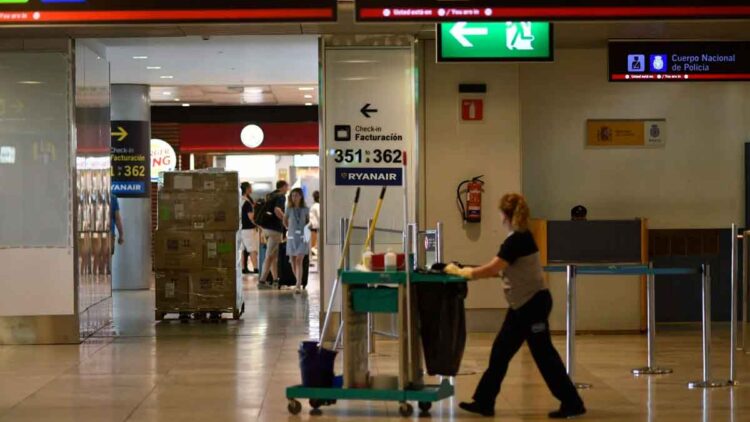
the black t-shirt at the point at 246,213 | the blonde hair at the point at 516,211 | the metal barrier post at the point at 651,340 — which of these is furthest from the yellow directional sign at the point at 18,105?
the black t-shirt at the point at 246,213

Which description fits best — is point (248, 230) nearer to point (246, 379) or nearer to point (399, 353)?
point (246, 379)

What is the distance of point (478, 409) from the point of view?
7723 mm

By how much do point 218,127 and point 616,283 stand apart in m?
13.7

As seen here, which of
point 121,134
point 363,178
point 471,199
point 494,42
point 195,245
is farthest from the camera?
point 121,134

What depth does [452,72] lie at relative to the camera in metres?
12.3

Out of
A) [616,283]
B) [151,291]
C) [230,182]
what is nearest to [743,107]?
[616,283]

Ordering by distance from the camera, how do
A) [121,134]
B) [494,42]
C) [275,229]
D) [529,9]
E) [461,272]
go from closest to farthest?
[529,9], [461,272], [494,42], [275,229], [121,134]

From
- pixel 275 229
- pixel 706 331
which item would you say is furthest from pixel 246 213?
pixel 706 331

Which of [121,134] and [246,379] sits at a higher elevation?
[121,134]

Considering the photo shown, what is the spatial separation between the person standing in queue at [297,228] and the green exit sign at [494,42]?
28.0 ft

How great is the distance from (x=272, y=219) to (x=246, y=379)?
907 cm

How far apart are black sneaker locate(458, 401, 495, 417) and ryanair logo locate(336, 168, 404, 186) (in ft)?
14.3

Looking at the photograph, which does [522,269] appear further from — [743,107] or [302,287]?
[302,287]

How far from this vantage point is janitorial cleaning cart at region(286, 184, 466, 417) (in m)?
7.54
